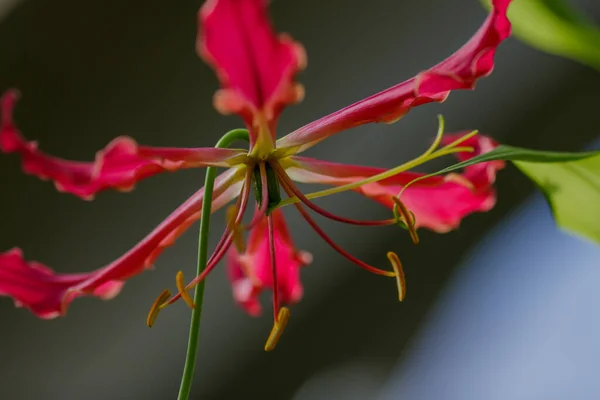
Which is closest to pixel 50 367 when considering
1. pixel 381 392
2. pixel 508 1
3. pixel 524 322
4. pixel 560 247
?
pixel 381 392

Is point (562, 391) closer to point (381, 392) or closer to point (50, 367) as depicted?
point (381, 392)

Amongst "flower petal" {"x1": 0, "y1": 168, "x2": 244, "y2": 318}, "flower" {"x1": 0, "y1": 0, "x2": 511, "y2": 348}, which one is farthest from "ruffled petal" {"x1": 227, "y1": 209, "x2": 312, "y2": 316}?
"flower petal" {"x1": 0, "y1": 168, "x2": 244, "y2": 318}

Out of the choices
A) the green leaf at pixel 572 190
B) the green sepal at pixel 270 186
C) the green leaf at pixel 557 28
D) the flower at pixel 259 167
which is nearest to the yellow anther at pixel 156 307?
the flower at pixel 259 167

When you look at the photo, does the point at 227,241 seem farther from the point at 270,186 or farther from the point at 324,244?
the point at 324,244

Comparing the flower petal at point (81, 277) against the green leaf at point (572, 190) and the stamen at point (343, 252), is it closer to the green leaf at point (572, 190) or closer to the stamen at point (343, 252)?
the stamen at point (343, 252)

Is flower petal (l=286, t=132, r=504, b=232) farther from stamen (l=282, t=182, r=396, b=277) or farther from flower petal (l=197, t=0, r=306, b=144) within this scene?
flower petal (l=197, t=0, r=306, b=144)

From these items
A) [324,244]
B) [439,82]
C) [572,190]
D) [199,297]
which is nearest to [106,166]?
[199,297]
